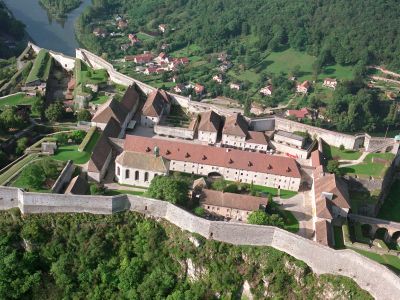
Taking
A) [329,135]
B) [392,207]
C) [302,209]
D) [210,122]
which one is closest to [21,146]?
[210,122]

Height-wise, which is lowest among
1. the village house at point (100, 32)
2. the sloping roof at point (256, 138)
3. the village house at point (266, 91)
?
the village house at point (266, 91)

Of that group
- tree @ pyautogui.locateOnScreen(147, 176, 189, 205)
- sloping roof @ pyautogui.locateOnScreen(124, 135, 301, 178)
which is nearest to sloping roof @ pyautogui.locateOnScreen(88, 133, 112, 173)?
sloping roof @ pyautogui.locateOnScreen(124, 135, 301, 178)

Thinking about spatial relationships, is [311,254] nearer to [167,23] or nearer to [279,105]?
[279,105]

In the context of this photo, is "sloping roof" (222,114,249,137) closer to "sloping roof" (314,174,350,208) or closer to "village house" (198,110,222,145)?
"village house" (198,110,222,145)

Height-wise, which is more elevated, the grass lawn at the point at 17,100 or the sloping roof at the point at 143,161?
the sloping roof at the point at 143,161

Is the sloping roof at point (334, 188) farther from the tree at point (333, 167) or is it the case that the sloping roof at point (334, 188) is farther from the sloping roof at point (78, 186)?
the sloping roof at point (78, 186)

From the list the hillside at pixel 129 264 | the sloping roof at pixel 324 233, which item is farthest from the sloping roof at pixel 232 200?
the sloping roof at pixel 324 233

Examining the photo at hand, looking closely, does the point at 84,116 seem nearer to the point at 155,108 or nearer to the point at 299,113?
the point at 155,108
